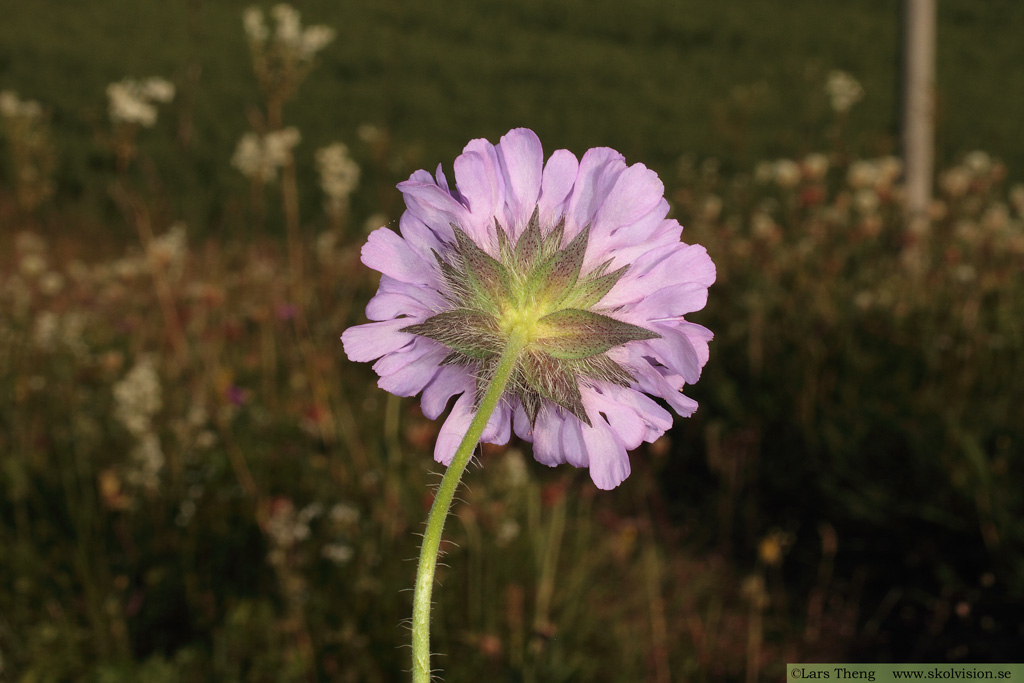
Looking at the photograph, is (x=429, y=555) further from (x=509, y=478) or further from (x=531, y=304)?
(x=509, y=478)

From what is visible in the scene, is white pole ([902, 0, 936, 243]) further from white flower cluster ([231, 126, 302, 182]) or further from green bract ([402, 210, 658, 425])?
green bract ([402, 210, 658, 425])

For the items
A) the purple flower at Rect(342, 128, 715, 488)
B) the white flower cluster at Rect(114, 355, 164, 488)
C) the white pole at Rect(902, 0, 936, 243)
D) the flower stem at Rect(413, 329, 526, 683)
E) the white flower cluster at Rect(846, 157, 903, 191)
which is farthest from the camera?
the white pole at Rect(902, 0, 936, 243)

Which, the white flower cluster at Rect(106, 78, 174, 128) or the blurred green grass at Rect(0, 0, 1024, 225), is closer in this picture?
the white flower cluster at Rect(106, 78, 174, 128)

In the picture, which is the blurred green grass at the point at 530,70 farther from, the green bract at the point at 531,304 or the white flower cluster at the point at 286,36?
the green bract at the point at 531,304

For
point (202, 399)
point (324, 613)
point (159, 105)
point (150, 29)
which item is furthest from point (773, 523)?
point (150, 29)

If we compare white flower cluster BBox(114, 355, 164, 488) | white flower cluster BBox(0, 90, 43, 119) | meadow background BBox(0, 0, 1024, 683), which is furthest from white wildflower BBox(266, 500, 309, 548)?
white flower cluster BBox(0, 90, 43, 119)

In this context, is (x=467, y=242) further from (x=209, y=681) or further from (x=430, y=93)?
(x=430, y=93)
